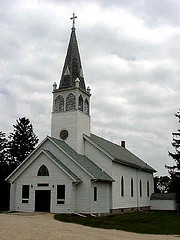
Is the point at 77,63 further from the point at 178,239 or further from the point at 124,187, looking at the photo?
the point at 178,239

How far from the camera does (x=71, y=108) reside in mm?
36875

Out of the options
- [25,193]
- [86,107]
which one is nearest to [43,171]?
[25,193]

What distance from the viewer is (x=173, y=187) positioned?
1783 inches

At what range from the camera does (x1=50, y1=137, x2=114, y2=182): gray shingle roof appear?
32.2 m

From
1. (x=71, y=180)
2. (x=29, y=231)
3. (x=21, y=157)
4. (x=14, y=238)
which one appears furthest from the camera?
(x=21, y=157)

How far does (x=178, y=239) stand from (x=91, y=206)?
14722mm

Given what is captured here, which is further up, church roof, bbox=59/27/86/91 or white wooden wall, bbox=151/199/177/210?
church roof, bbox=59/27/86/91

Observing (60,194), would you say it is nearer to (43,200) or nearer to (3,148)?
(43,200)

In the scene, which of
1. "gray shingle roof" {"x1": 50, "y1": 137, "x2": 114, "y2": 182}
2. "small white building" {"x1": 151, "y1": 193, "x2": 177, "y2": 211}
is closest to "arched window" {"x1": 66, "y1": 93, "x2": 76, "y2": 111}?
"gray shingle roof" {"x1": 50, "y1": 137, "x2": 114, "y2": 182}

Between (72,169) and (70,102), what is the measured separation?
329 inches

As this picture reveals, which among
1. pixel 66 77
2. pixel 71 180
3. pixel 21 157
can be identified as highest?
pixel 66 77

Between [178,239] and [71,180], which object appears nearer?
Answer: [178,239]

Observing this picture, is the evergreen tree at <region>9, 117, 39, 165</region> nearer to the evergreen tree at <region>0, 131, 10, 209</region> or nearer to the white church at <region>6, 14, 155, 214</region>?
the evergreen tree at <region>0, 131, 10, 209</region>

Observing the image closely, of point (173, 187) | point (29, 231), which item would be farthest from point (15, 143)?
point (29, 231)
